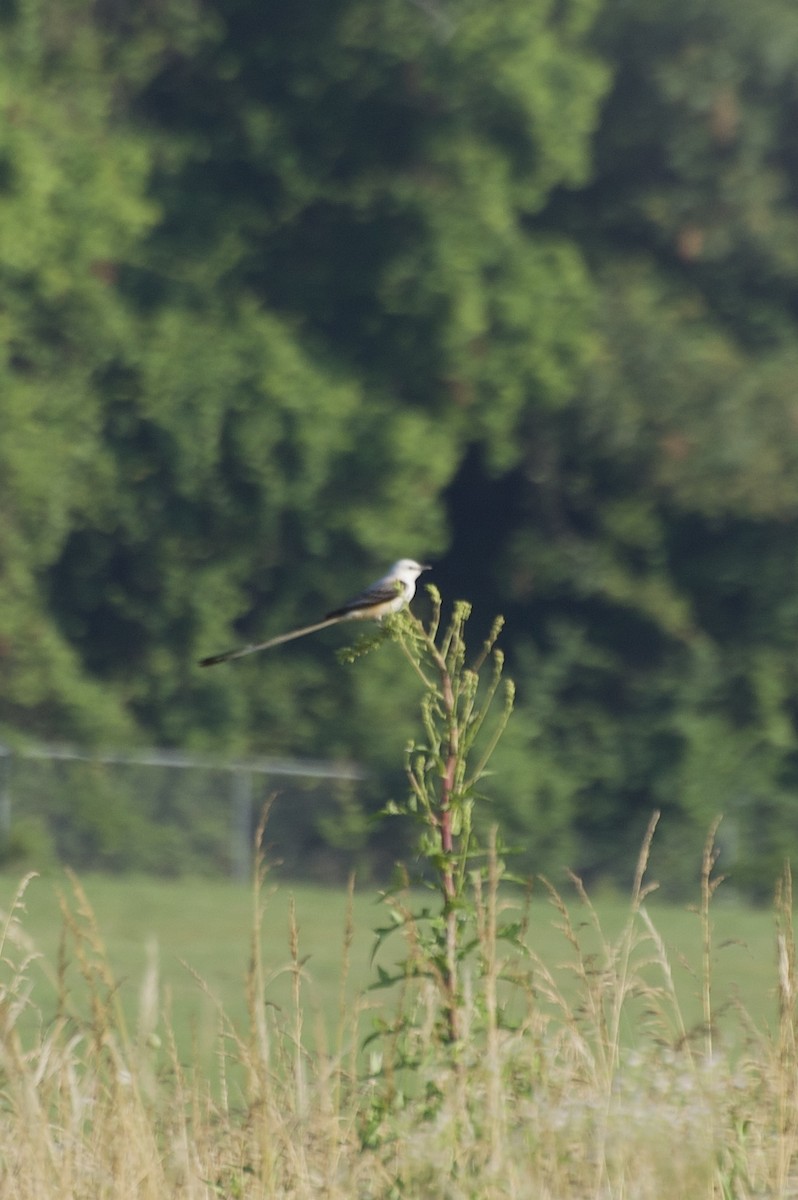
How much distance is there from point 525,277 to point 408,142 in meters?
2.41

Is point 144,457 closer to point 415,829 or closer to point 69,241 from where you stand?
point 69,241

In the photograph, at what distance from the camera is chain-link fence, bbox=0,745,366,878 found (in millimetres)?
22594

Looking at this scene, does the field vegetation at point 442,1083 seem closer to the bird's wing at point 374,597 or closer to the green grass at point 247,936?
the bird's wing at point 374,597

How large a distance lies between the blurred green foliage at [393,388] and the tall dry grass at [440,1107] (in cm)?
1933

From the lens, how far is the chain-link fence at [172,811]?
22.6 m

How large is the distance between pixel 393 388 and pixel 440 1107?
22124 mm

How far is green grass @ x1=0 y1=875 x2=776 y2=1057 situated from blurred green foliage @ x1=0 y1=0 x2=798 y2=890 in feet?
9.32

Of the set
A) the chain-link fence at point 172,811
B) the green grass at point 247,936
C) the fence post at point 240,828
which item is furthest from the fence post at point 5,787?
the fence post at point 240,828

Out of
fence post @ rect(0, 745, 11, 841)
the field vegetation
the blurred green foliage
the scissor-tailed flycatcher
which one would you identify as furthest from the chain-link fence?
the field vegetation

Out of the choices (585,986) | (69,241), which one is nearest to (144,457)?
(69,241)

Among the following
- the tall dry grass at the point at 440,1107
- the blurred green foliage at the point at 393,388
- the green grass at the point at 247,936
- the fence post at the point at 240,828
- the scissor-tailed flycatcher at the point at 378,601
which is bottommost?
the tall dry grass at the point at 440,1107

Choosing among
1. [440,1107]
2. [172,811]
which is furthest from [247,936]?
[440,1107]

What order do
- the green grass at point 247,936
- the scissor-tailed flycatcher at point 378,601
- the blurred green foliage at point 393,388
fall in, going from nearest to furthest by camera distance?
the scissor-tailed flycatcher at point 378,601 → the green grass at point 247,936 → the blurred green foliage at point 393,388

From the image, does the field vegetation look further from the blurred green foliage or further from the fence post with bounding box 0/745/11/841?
the blurred green foliage
